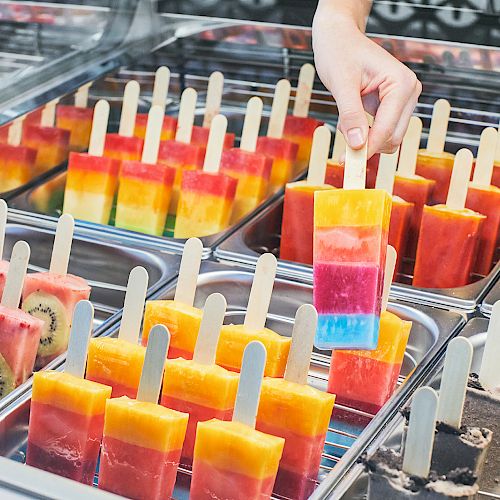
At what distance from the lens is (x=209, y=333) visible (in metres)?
1.76

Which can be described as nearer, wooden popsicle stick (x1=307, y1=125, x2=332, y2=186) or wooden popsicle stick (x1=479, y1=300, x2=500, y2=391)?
wooden popsicle stick (x1=479, y1=300, x2=500, y2=391)

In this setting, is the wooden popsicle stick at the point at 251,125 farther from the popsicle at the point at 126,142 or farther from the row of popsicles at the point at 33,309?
the row of popsicles at the point at 33,309

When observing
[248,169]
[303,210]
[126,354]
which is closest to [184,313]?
[126,354]

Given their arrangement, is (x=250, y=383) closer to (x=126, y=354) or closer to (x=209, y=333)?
(x=209, y=333)

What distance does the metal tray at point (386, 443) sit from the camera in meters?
1.62

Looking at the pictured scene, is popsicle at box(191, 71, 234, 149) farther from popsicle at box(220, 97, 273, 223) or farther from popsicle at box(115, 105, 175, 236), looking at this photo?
popsicle at box(115, 105, 175, 236)

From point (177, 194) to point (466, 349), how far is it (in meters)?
1.57

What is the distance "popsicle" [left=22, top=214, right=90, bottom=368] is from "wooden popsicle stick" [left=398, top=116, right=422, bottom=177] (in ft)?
3.27

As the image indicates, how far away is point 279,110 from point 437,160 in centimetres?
49

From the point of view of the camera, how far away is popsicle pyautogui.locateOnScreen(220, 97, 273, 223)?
2883mm

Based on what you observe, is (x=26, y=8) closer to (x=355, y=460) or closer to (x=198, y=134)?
(x=198, y=134)

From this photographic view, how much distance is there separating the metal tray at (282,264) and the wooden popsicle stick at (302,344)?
62cm

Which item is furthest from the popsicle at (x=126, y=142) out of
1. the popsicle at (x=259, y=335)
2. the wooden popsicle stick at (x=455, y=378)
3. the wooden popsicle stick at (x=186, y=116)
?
the wooden popsicle stick at (x=455, y=378)

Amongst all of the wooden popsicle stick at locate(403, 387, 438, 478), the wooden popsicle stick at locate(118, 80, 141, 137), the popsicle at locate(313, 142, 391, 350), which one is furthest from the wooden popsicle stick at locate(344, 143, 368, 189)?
the wooden popsicle stick at locate(118, 80, 141, 137)
